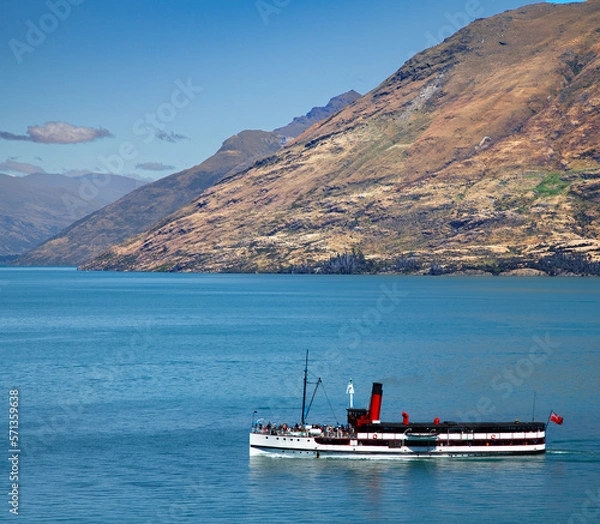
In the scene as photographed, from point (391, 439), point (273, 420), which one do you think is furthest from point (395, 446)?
point (273, 420)

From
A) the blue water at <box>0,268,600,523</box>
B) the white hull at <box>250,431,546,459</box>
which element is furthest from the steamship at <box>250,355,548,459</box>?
the blue water at <box>0,268,600,523</box>

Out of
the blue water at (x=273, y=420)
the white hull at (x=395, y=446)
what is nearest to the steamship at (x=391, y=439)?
the white hull at (x=395, y=446)

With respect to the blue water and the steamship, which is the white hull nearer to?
the steamship

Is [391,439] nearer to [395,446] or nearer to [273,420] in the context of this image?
[395,446]

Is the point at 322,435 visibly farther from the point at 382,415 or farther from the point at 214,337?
the point at 214,337

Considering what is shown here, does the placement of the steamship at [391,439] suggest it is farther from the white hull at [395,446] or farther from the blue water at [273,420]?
the blue water at [273,420]

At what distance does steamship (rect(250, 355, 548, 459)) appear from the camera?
3442 inches

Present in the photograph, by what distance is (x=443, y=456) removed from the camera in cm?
8925

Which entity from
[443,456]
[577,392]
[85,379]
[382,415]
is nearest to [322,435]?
[443,456]

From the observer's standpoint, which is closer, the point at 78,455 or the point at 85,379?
the point at 78,455

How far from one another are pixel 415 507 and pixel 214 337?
427ft

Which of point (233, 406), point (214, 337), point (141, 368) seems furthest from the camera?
point (214, 337)

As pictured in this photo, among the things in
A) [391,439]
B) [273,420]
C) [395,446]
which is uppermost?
[391,439]

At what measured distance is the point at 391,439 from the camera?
88188 mm
